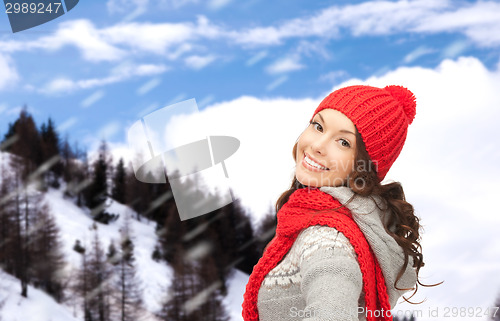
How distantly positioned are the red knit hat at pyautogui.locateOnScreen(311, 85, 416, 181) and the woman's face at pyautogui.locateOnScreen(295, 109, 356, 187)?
7 centimetres

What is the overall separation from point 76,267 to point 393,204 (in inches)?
2461

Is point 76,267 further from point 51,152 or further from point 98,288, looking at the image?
point 51,152

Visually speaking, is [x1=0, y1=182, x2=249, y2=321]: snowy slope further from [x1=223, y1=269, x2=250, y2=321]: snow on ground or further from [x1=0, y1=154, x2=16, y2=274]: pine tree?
→ [x1=0, y1=154, x2=16, y2=274]: pine tree

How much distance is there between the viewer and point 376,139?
377cm

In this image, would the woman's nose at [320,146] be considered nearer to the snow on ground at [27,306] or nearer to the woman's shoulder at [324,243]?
the woman's shoulder at [324,243]

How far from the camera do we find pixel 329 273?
3.10m

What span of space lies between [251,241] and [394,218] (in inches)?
2547

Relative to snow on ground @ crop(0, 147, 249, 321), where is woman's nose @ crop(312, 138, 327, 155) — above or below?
above

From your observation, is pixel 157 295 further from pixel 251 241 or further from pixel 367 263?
pixel 367 263

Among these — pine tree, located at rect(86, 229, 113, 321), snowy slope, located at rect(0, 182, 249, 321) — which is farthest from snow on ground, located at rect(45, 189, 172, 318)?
pine tree, located at rect(86, 229, 113, 321)

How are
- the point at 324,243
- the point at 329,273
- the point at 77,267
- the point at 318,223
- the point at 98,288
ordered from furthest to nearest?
the point at 77,267 < the point at 98,288 < the point at 318,223 < the point at 324,243 < the point at 329,273

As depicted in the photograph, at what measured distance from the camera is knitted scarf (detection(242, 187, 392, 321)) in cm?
341

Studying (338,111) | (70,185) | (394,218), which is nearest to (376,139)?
(338,111)

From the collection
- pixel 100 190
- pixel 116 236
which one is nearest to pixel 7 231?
pixel 116 236
